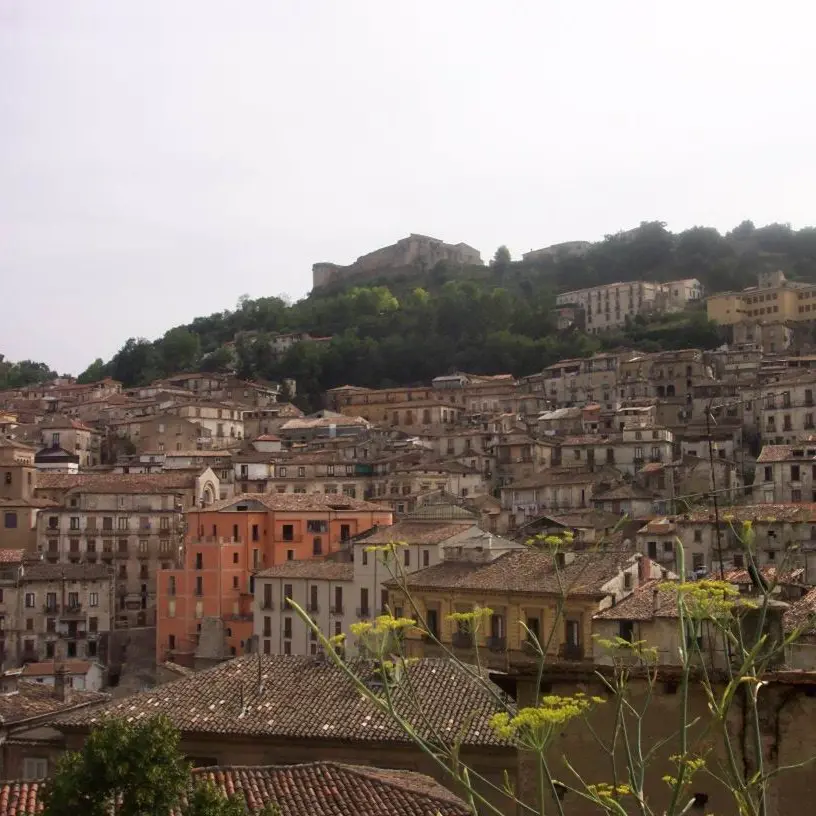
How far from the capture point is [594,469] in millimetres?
65875

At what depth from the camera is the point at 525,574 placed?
106 ft

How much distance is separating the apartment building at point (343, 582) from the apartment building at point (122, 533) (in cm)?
1461

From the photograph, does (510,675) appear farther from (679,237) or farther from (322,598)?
(679,237)

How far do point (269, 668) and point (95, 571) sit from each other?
34.6m

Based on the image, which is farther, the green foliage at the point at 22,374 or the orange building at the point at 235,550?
the green foliage at the point at 22,374

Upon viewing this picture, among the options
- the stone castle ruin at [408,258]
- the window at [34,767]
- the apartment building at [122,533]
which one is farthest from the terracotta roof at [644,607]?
the stone castle ruin at [408,258]

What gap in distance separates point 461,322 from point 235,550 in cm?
6618

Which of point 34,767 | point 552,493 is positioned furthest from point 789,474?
point 34,767

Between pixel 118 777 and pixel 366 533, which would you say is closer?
pixel 118 777

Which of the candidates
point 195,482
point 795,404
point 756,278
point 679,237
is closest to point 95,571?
point 195,482

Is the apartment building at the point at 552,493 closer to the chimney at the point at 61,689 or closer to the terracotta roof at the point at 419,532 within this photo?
the terracotta roof at the point at 419,532

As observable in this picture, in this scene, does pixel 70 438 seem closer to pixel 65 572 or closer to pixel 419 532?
pixel 65 572

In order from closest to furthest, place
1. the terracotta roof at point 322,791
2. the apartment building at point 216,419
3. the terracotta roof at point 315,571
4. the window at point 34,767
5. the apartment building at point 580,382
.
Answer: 1. the terracotta roof at point 322,791
2. the window at point 34,767
3. the terracotta roof at point 315,571
4. the apartment building at point 216,419
5. the apartment building at point 580,382

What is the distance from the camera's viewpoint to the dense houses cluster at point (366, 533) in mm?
19875
